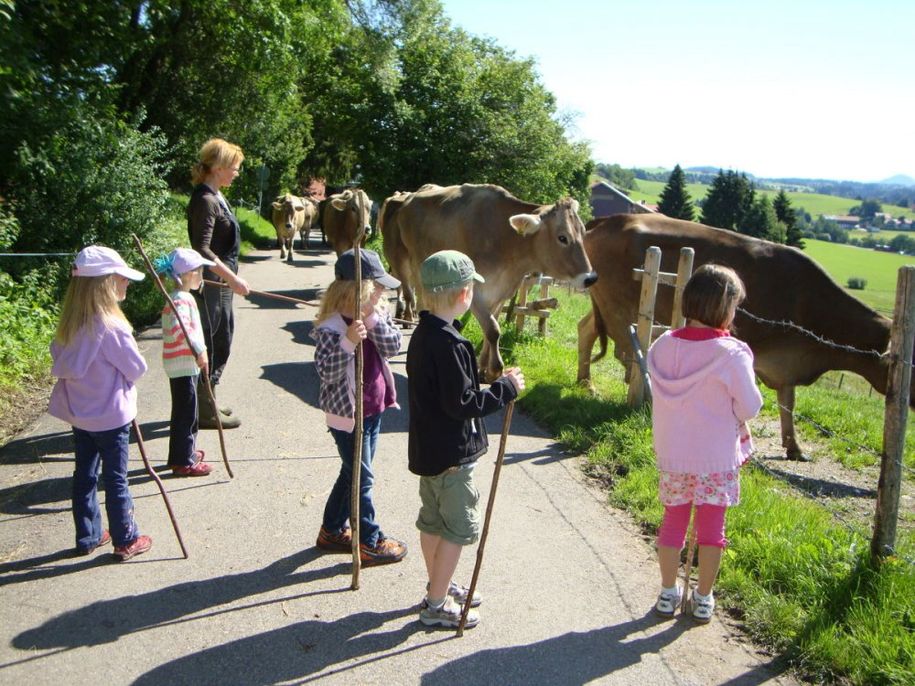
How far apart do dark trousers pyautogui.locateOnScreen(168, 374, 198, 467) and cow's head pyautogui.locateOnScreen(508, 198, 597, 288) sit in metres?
3.95

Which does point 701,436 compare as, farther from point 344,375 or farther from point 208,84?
point 208,84

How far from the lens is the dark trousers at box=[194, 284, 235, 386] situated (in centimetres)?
614

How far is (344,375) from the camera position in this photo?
416cm

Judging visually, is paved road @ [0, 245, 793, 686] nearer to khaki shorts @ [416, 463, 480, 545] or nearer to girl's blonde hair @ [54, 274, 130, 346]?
khaki shorts @ [416, 463, 480, 545]

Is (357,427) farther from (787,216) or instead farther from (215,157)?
(787,216)

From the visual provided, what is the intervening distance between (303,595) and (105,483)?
1.27 m

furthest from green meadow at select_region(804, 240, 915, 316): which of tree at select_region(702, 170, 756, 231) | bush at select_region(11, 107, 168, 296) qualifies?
bush at select_region(11, 107, 168, 296)

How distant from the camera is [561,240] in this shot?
824cm

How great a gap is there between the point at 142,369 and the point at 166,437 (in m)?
2.32

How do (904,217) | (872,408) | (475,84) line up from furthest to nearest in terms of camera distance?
(904,217), (475,84), (872,408)

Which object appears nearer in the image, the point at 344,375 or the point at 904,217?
the point at 344,375

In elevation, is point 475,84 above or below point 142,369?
above

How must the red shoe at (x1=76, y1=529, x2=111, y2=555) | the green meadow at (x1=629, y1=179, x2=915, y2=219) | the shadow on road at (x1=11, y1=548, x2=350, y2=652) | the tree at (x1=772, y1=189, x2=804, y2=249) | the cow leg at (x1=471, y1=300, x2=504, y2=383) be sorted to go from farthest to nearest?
1. the green meadow at (x1=629, y1=179, x2=915, y2=219)
2. the tree at (x1=772, y1=189, x2=804, y2=249)
3. the cow leg at (x1=471, y1=300, x2=504, y2=383)
4. the red shoe at (x1=76, y1=529, x2=111, y2=555)
5. the shadow on road at (x1=11, y1=548, x2=350, y2=652)

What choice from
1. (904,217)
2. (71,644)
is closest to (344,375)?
(71,644)
